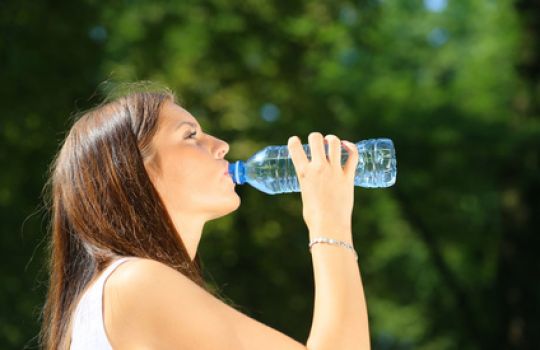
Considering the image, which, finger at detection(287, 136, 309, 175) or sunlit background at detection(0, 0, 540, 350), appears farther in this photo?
sunlit background at detection(0, 0, 540, 350)

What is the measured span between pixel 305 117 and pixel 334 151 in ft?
34.2

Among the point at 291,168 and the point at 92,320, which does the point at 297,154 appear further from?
the point at 291,168

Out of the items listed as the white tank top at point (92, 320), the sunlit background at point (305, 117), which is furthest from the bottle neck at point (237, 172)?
the sunlit background at point (305, 117)

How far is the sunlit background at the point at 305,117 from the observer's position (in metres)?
10.4

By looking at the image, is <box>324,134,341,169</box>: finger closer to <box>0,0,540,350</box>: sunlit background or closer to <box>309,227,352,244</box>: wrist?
<box>309,227,352,244</box>: wrist

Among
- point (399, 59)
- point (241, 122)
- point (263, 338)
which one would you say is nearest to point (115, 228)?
point (263, 338)

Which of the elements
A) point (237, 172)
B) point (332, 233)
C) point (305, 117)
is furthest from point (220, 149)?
point (305, 117)

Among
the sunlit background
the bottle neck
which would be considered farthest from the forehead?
the sunlit background

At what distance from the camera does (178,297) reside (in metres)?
1.88

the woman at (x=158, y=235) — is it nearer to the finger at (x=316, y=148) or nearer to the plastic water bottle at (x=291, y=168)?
the finger at (x=316, y=148)

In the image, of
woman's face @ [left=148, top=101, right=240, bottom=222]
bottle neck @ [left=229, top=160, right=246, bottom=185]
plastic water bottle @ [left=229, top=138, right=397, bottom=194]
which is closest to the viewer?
woman's face @ [left=148, top=101, right=240, bottom=222]

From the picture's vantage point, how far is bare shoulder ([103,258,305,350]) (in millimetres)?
1852

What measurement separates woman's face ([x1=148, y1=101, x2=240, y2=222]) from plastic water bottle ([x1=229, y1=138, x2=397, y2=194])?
1.29 feet

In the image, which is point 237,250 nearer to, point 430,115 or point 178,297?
point 430,115
